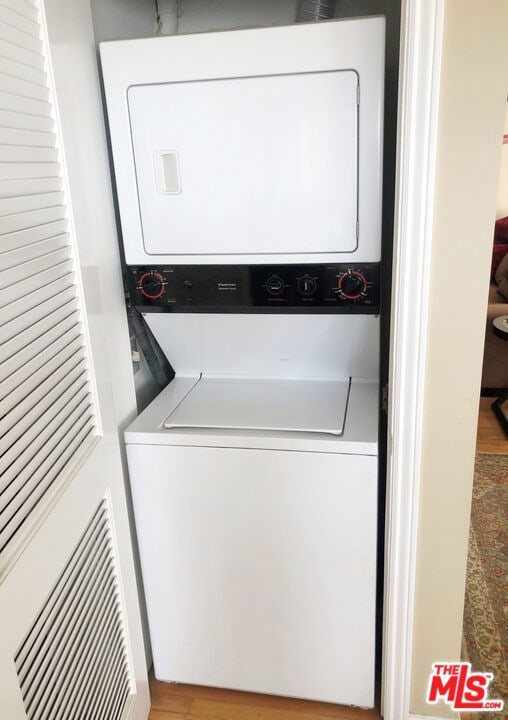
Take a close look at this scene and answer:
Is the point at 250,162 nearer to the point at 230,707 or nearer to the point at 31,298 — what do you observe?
the point at 31,298

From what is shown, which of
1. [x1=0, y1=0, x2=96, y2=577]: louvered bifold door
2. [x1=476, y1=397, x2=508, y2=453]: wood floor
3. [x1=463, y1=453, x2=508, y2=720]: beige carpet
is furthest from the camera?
[x1=476, y1=397, x2=508, y2=453]: wood floor

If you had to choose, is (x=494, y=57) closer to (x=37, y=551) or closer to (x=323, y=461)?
(x=323, y=461)

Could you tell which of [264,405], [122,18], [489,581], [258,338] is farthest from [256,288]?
[489,581]

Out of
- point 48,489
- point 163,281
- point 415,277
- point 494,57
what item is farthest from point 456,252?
point 48,489

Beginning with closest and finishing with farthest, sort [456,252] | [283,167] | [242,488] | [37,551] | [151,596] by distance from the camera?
1. [37,551]
2. [456,252]
3. [283,167]
4. [242,488]
5. [151,596]

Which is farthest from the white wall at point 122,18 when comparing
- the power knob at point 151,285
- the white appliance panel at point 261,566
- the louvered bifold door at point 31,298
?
the white appliance panel at point 261,566

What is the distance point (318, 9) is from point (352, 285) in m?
0.73

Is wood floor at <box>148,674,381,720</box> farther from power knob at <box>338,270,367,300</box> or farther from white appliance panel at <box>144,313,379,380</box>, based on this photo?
power knob at <box>338,270,367,300</box>

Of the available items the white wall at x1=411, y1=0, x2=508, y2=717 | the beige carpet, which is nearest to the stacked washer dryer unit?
the white wall at x1=411, y1=0, x2=508, y2=717

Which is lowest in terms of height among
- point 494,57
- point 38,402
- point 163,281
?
point 38,402

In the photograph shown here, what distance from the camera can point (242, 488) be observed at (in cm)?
149

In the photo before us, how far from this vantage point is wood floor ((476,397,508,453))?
3.09 meters

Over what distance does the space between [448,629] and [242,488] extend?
0.63 meters

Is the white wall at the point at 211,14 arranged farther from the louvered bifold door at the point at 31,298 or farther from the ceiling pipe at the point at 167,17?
the louvered bifold door at the point at 31,298
